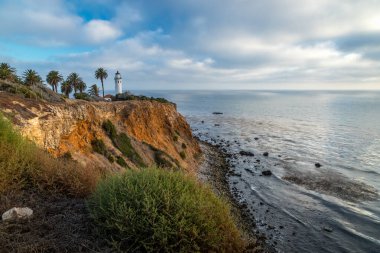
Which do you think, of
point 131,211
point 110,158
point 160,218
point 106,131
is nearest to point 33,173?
point 131,211

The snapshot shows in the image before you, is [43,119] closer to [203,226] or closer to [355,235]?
[203,226]

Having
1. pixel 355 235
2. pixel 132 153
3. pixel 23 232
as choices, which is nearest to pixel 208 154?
pixel 132 153

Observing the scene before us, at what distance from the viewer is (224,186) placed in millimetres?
33000

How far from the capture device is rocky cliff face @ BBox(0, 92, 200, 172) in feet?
64.7

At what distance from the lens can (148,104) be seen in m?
43.1

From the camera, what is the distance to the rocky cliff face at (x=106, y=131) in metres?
19.7

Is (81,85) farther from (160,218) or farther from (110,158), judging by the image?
(160,218)

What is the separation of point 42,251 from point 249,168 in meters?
38.3

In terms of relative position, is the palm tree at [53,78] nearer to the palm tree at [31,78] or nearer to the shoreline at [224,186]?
the palm tree at [31,78]

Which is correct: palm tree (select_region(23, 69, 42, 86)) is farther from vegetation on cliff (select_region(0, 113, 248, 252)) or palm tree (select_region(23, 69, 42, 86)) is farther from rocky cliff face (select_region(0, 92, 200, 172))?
vegetation on cliff (select_region(0, 113, 248, 252))

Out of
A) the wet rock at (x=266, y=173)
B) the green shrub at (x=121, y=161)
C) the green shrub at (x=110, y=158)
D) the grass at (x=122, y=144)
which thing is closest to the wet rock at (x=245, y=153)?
the wet rock at (x=266, y=173)

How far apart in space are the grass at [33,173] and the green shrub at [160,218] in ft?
6.01

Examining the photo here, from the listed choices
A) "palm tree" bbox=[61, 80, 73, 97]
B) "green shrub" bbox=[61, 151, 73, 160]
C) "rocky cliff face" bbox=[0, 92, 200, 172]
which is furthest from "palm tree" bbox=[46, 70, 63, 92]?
"green shrub" bbox=[61, 151, 73, 160]

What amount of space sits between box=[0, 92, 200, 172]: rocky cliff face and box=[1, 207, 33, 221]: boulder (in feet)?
13.8
